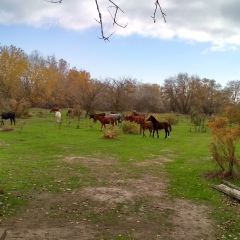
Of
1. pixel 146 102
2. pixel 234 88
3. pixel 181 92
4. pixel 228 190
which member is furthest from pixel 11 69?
pixel 234 88

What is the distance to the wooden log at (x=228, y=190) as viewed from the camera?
348 inches

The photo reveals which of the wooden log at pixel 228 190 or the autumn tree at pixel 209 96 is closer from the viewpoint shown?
the wooden log at pixel 228 190

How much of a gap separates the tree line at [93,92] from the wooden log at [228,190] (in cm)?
2544

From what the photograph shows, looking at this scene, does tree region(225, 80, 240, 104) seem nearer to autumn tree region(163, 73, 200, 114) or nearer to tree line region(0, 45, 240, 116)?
tree line region(0, 45, 240, 116)

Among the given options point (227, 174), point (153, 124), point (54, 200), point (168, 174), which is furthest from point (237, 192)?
point (153, 124)

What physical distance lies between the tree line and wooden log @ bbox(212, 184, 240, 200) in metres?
25.4

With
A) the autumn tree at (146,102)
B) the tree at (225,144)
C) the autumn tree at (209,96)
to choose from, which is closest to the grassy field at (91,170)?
the tree at (225,144)

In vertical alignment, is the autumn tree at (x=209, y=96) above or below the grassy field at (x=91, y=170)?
above

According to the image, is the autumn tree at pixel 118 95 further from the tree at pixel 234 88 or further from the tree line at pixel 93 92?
the tree at pixel 234 88

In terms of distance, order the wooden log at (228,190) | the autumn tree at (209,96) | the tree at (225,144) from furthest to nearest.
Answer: the autumn tree at (209,96) < the tree at (225,144) < the wooden log at (228,190)

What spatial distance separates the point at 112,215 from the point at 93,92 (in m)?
38.1

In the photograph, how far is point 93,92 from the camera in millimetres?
44812

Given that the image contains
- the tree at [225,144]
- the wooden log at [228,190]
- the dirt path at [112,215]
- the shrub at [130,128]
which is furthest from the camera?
the shrub at [130,128]

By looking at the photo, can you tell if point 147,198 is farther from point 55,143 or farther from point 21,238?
point 55,143
